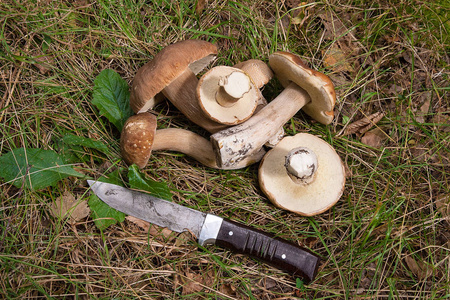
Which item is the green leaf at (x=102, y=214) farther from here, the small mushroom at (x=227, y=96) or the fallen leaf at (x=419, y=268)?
the fallen leaf at (x=419, y=268)

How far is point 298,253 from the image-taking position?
252 cm

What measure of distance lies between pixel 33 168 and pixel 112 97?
0.77m

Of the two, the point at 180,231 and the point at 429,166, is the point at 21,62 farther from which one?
the point at 429,166

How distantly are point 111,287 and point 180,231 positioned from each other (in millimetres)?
595

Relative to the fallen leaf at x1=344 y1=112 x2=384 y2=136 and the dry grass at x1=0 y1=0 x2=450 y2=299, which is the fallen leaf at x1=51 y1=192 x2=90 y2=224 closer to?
the dry grass at x1=0 y1=0 x2=450 y2=299

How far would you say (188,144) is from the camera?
2680mm

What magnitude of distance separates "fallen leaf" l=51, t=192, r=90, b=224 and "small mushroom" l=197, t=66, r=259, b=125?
1137 millimetres

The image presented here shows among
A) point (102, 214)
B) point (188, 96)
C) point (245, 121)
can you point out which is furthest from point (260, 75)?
point (102, 214)

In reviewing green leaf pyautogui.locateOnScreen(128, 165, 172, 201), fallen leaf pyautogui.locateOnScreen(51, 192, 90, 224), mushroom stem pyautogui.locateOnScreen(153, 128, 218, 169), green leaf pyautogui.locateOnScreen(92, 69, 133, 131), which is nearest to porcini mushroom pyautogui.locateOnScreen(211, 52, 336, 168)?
mushroom stem pyautogui.locateOnScreen(153, 128, 218, 169)

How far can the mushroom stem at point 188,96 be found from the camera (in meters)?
2.57

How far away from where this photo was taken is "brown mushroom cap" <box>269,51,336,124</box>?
2.45 meters

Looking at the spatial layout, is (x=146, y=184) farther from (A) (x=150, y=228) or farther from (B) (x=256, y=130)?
(B) (x=256, y=130)

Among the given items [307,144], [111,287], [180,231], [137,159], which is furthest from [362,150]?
[111,287]

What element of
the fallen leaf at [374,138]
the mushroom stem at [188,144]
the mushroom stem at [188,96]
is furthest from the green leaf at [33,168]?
the fallen leaf at [374,138]
